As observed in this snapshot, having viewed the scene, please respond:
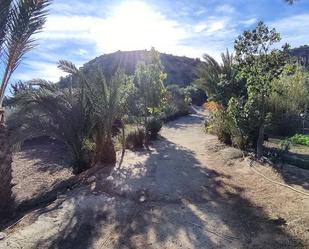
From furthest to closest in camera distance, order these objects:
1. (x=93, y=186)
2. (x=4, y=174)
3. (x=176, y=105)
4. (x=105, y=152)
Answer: (x=176, y=105), (x=105, y=152), (x=93, y=186), (x=4, y=174)

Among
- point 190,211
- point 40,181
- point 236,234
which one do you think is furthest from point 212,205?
point 40,181

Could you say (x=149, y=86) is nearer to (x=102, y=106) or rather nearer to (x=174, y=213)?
(x=102, y=106)

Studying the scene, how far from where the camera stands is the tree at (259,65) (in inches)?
402

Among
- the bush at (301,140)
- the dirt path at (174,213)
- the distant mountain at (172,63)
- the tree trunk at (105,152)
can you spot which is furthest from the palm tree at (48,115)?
the distant mountain at (172,63)

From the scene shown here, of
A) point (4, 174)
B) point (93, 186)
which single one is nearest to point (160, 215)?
point (93, 186)

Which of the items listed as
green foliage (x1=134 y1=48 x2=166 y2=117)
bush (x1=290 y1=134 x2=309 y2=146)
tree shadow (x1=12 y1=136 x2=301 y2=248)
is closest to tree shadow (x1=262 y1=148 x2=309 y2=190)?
tree shadow (x1=12 y1=136 x2=301 y2=248)

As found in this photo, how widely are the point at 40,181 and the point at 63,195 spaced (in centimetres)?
324

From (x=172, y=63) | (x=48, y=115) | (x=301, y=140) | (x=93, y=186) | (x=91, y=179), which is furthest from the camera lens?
(x=172, y=63)

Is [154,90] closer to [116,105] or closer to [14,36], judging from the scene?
[116,105]

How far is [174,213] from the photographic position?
7.10m

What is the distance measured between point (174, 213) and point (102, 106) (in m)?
4.44

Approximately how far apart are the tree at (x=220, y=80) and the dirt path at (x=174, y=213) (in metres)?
5.21

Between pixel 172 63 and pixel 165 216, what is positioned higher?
pixel 172 63

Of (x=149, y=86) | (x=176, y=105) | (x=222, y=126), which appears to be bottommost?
(x=176, y=105)
